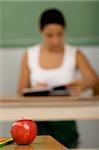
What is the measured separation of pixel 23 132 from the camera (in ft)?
5.21

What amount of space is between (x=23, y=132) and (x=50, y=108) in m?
1.86

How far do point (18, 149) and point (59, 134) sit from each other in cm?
211

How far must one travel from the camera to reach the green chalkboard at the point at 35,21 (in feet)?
16.2

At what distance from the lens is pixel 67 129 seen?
11.7ft

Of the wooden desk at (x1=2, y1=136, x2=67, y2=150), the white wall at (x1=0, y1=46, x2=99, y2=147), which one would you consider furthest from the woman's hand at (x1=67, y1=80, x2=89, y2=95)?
the wooden desk at (x1=2, y1=136, x2=67, y2=150)

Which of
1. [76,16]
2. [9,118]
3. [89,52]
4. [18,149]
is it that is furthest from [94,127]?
[18,149]

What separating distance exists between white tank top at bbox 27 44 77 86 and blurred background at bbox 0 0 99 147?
0.79 metres

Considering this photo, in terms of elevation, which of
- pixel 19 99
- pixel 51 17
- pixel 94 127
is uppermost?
pixel 51 17

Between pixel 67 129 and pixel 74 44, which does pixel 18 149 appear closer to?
pixel 67 129

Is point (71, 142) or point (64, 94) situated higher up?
point (64, 94)

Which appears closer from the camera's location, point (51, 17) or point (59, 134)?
point (59, 134)

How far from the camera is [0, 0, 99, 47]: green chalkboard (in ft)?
16.2

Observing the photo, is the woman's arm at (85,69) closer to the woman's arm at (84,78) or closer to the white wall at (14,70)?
the woman's arm at (84,78)

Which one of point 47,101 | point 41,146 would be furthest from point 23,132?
point 47,101
